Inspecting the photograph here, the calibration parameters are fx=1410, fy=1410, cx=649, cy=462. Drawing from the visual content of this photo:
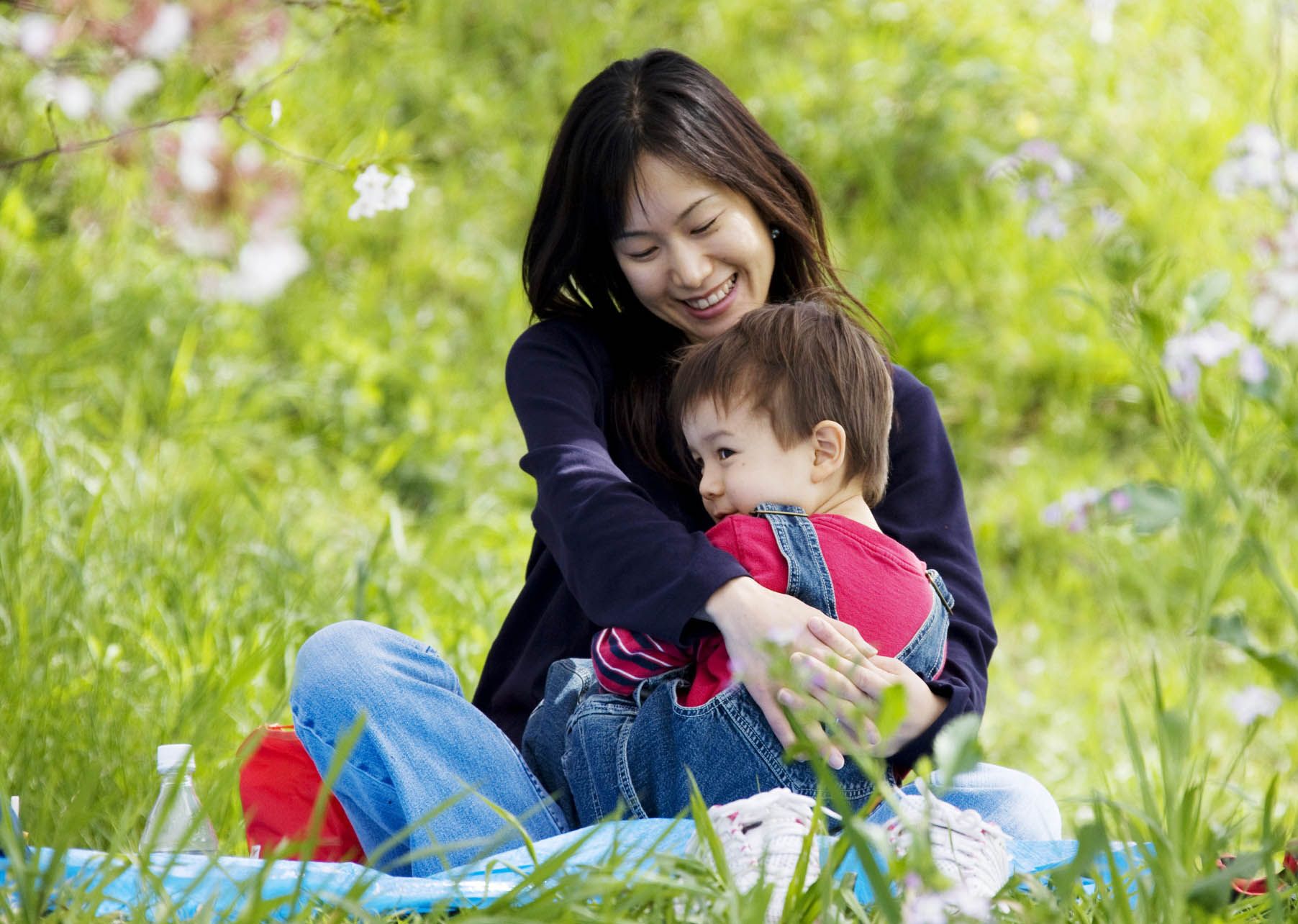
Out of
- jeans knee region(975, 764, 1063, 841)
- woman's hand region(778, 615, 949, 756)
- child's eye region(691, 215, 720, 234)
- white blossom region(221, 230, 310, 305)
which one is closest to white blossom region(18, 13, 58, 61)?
white blossom region(221, 230, 310, 305)

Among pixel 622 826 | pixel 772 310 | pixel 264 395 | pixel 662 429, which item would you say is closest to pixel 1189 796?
pixel 622 826

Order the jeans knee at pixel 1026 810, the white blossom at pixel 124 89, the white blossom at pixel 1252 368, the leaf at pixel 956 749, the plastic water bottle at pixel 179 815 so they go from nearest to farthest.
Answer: the leaf at pixel 956 749 → the white blossom at pixel 1252 368 → the plastic water bottle at pixel 179 815 → the jeans knee at pixel 1026 810 → the white blossom at pixel 124 89

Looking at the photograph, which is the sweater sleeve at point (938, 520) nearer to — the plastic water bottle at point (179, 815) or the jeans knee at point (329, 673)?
the jeans knee at point (329, 673)

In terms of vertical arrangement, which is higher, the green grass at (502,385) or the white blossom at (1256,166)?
the white blossom at (1256,166)

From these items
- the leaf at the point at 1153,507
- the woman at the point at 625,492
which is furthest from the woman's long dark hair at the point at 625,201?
the leaf at the point at 1153,507

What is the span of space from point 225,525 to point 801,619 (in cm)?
184

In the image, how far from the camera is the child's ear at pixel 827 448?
71.6 inches

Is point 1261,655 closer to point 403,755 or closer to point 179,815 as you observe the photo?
point 403,755

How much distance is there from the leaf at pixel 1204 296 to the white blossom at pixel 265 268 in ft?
10.7

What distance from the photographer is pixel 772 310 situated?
6.23ft

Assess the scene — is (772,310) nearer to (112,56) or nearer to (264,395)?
(264,395)

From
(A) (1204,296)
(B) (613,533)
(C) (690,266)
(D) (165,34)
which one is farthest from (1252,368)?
(D) (165,34)

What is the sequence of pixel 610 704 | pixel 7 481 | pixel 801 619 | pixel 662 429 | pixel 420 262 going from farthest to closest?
1. pixel 420 262
2. pixel 7 481
3. pixel 662 429
4. pixel 610 704
5. pixel 801 619

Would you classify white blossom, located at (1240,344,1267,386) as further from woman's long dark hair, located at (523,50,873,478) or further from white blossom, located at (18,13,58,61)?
white blossom, located at (18,13,58,61)
